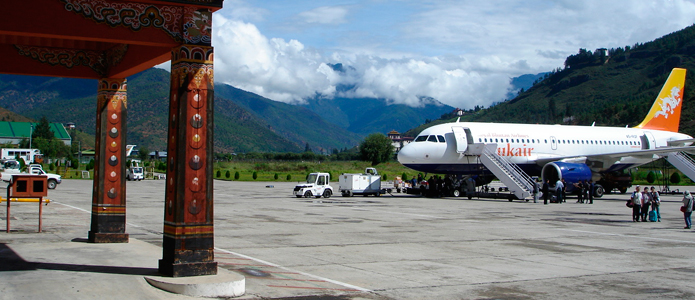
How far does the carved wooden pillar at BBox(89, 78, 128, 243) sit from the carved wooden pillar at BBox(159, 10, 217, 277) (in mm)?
4350

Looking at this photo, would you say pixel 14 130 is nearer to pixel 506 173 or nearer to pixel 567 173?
pixel 506 173

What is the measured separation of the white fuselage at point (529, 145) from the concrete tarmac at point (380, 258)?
13182 mm

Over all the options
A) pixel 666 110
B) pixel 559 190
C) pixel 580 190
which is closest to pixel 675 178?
pixel 666 110

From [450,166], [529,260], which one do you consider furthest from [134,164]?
[529,260]

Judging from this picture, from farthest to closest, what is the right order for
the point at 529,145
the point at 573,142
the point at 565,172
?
1. the point at 573,142
2. the point at 529,145
3. the point at 565,172

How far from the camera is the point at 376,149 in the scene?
375 ft

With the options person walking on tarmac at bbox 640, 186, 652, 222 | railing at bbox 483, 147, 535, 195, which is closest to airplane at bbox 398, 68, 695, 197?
railing at bbox 483, 147, 535, 195

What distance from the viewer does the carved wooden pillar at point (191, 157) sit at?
8461 mm

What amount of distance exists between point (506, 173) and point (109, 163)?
25610mm

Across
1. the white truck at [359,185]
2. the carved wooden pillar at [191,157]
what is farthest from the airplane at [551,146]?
the carved wooden pillar at [191,157]

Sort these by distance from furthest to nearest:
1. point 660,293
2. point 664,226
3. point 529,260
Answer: point 664,226 < point 529,260 < point 660,293

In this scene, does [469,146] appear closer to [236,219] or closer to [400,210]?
[400,210]

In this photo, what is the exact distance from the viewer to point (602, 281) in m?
10.2

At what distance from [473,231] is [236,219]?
8.14m
